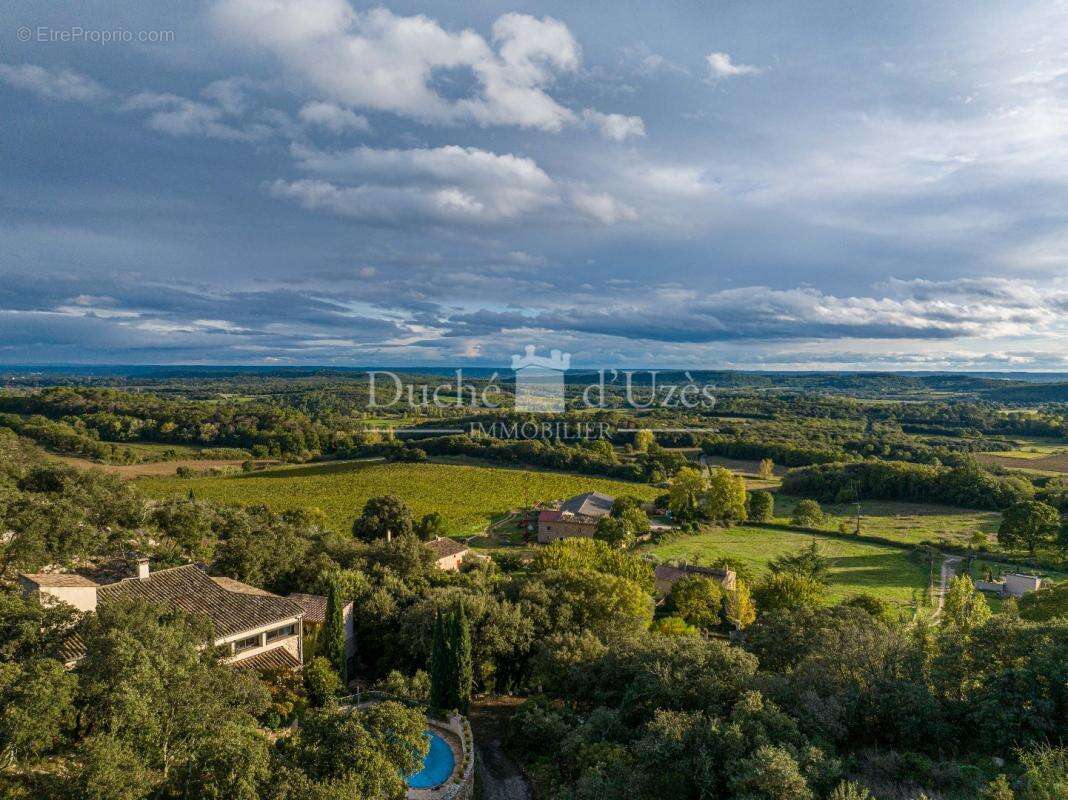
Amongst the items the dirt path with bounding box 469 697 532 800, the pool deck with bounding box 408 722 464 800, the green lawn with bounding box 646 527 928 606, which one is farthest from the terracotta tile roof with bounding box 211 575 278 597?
the green lawn with bounding box 646 527 928 606

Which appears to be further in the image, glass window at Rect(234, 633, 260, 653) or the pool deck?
glass window at Rect(234, 633, 260, 653)

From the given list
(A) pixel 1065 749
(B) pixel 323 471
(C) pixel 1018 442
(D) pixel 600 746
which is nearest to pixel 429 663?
(D) pixel 600 746

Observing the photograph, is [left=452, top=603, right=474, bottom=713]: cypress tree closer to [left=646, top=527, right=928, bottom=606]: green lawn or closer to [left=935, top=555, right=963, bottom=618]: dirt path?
[left=646, top=527, right=928, bottom=606]: green lawn

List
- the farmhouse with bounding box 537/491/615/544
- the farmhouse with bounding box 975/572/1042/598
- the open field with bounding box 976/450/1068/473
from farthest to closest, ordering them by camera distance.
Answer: the open field with bounding box 976/450/1068/473
the farmhouse with bounding box 537/491/615/544
the farmhouse with bounding box 975/572/1042/598

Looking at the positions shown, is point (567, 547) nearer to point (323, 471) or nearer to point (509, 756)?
point (509, 756)

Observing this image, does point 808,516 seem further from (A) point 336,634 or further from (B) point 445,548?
(A) point 336,634

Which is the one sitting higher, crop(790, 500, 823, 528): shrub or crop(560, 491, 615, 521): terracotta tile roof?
crop(560, 491, 615, 521): terracotta tile roof
